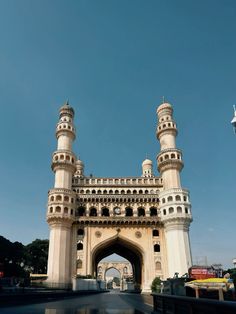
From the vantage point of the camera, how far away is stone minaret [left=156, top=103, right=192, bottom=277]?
41.6m

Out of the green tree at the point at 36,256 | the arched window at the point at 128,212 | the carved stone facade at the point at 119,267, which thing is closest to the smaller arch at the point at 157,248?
the arched window at the point at 128,212

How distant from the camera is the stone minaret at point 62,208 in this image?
139ft

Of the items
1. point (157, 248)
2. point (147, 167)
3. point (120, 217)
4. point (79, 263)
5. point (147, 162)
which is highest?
point (147, 162)

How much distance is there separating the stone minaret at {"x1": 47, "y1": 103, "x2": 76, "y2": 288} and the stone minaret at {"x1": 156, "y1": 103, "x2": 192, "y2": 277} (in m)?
15.2

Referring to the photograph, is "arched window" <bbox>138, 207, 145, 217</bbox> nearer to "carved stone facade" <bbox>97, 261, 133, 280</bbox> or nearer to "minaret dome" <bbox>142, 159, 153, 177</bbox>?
"minaret dome" <bbox>142, 159, 153, 177</bbox>

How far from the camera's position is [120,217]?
155ft

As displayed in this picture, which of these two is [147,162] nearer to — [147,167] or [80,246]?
[147,167]

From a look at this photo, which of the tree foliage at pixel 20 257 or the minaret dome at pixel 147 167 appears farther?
the minaret dome at pixel 147 167

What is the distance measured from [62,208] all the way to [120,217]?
9540 mm

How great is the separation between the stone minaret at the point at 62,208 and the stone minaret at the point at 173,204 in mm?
15209

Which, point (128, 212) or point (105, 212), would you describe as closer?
point (105, 212)

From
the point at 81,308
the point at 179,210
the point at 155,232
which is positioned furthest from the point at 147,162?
the point at 81,308

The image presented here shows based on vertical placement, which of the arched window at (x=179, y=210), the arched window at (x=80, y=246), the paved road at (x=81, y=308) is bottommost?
the paved road at (x=81, y=308)

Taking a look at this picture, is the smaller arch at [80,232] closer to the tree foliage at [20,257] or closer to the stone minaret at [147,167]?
the tree foliage at [20,257]
